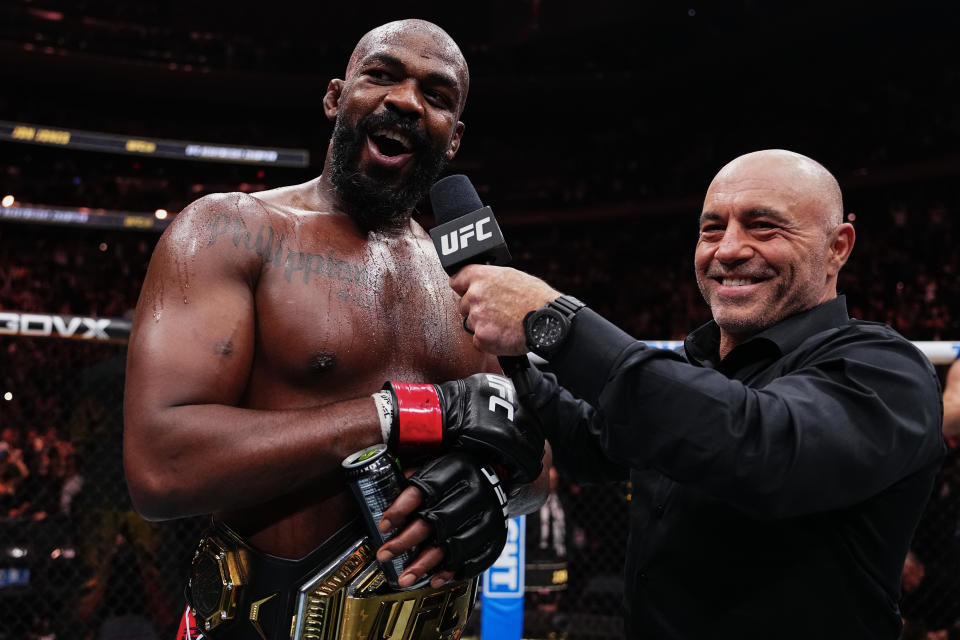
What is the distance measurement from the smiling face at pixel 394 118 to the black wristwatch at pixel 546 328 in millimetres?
473

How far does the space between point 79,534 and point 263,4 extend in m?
11.8

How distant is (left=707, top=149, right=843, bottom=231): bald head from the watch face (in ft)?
1.88

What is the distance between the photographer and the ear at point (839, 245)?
1.54m

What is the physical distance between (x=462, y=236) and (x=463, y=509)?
1.34ft

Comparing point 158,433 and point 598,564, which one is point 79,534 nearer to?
point 158,433

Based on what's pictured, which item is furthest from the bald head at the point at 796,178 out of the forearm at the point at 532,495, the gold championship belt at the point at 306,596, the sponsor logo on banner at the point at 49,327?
the sponsor logo on banner at the point at 49,327

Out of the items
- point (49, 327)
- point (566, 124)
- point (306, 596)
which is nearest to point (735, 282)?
point (306, 596)

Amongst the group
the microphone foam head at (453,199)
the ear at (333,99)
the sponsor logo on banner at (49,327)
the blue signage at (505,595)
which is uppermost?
the ear at (333,99)

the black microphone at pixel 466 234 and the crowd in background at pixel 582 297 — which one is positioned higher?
the black microphone at pixel 466 234

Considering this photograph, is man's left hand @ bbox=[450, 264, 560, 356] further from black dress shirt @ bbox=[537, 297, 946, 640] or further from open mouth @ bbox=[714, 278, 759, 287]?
open mouth @ bbox=[714, 278, 759, 287]

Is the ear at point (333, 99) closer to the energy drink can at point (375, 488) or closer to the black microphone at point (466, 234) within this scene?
the black microphone at point (466, 234)

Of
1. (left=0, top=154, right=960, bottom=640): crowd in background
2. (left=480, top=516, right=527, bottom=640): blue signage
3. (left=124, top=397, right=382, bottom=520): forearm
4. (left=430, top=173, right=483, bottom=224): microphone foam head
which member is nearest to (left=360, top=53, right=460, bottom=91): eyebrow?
(left=430, top=173, right=483, bottom=224): microphone foam head

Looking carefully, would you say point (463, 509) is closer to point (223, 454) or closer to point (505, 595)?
point (223, 454)

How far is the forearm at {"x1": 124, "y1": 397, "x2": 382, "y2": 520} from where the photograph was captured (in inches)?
47.3
